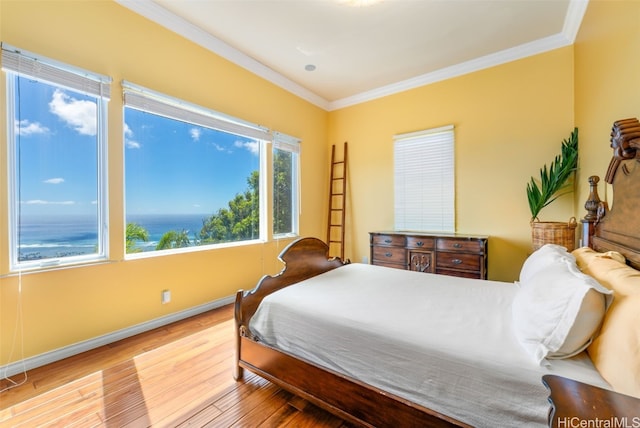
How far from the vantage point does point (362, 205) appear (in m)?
4.43

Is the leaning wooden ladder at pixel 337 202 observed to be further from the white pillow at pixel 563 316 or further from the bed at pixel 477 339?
the white pillow at pixel 563 316

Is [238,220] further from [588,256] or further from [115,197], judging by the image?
[588,256]

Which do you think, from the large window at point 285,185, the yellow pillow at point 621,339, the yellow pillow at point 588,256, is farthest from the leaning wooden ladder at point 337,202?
the yellow pillow at point 621,339

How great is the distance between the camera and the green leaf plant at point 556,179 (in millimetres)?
2725

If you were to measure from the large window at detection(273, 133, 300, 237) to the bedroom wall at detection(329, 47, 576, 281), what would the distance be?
148 centimetres

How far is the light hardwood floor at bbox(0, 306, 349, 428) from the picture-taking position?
4.88ft

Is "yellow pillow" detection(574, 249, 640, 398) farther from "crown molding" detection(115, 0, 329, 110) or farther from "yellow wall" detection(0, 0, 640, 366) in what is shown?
"crown molding" detection(115, 0, 329, 110)

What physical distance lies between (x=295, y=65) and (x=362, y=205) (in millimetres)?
2253

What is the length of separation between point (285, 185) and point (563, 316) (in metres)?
3.50

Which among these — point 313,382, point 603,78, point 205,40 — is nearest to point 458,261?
point 603,78

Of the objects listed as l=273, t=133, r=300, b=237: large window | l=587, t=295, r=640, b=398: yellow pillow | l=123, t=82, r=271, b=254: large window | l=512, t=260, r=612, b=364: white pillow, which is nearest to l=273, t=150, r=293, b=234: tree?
A: l=273, t=133, r=300, b=237: large window

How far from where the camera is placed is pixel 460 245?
122 inches

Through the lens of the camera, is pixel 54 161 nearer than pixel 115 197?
Yes

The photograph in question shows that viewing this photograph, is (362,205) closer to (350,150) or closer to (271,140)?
(350,150)
